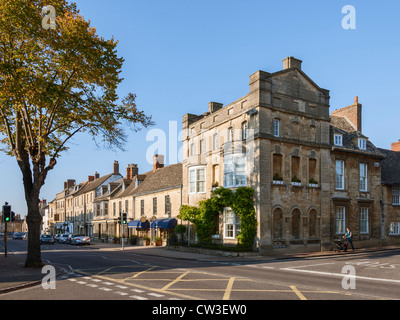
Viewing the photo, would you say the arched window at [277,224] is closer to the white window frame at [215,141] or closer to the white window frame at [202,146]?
the white window frame at [215,141]

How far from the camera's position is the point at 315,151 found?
97.5 ft

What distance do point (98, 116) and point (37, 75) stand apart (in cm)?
324

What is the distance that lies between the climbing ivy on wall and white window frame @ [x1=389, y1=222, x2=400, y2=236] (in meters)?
15.8

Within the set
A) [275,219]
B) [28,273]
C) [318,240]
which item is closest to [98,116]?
[28,273]

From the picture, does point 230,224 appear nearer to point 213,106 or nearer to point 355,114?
point 213,106

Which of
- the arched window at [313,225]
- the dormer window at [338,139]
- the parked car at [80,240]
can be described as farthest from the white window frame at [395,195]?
the parked car at [80,240]

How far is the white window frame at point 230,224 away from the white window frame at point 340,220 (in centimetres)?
875

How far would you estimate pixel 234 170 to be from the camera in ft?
94.9

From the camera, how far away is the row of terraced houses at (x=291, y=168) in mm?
27234

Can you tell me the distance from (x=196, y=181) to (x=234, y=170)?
5.14 metres

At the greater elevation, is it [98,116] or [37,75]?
[37,75]

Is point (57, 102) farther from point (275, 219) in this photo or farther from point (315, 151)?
point (315, 151)

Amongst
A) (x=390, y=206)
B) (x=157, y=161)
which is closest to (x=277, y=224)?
(x=390, y=206)
